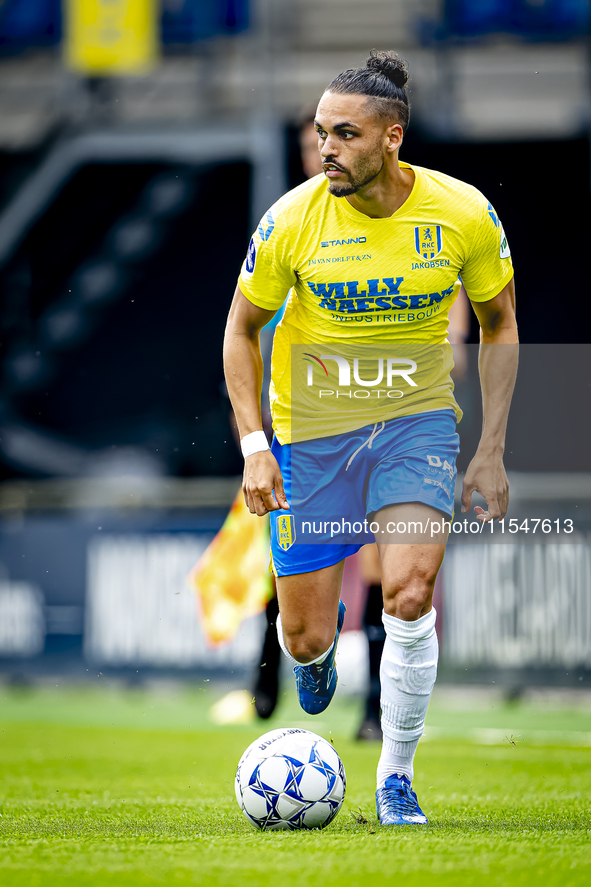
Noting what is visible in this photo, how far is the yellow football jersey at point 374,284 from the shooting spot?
366cm

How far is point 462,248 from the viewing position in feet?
12.1

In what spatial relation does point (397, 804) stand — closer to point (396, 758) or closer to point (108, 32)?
point (396, 758)

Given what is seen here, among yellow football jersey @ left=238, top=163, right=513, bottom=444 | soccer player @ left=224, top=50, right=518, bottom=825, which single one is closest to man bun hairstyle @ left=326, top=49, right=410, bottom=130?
soccer player @ left=224, top=50, right=518, bottom=825

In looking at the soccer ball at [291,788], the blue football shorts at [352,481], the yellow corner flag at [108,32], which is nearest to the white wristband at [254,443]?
the blue football shorts at [352,481]

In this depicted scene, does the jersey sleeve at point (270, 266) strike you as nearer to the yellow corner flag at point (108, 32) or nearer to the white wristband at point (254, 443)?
the white wristband at point (254, 443)

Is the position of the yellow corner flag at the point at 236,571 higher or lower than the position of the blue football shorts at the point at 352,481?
lower

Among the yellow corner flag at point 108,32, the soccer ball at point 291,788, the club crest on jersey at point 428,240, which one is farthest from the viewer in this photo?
the yellow corner flag at point 108,32

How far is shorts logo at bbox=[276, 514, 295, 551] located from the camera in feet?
12.7

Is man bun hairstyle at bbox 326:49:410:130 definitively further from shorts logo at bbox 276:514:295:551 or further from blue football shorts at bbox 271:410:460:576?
shorts logo at bbox 276:514:295:551

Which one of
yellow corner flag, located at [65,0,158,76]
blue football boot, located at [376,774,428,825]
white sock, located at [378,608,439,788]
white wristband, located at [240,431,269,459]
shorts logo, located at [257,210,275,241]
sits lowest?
blue football boot, located at [376,774,428,825]

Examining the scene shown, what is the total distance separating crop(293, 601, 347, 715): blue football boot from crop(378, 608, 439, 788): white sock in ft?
1.42

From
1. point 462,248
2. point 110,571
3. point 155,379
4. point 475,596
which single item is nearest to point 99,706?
point 110,571

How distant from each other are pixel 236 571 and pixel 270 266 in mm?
3071

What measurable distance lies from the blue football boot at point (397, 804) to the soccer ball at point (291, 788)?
4.9 inches
